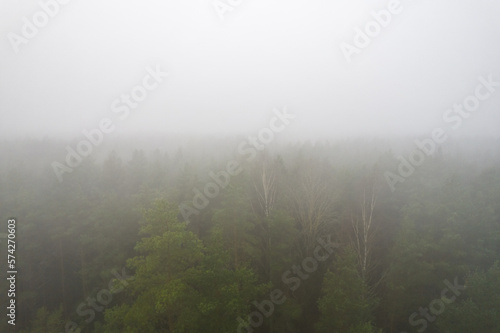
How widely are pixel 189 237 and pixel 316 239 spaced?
40.1ft

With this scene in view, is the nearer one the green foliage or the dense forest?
the dense forest

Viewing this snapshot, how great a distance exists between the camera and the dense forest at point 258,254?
10750 mm

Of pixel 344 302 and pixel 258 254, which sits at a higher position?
pixel 258 254

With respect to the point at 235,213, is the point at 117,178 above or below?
above

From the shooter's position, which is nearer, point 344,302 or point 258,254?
point 344,302

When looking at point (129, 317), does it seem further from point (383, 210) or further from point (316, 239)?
point (383, 210)

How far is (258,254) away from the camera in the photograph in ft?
57.4

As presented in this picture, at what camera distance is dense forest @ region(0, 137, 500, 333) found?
10750mm

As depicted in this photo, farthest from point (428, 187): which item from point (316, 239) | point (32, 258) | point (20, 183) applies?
point (20, 183)

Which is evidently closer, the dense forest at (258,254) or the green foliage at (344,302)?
the dense forest at (258,254)

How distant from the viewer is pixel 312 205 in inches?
765

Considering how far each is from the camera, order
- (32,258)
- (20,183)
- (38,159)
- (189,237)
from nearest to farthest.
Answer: (189,237), (32,258), (20,183), (38,159)

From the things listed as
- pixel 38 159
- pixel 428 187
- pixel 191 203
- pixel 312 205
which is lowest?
pixel 428 187

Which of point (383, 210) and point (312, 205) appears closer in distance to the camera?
point (312, 205)
